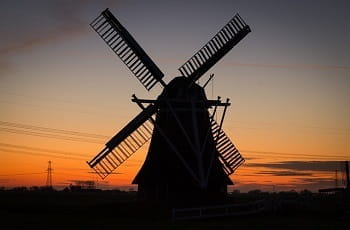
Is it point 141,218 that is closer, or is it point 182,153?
point 141,218

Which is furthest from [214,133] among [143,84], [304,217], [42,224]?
[42,224]

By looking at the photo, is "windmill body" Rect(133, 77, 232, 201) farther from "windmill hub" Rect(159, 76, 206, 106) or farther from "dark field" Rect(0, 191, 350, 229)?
"dark field" Rect(0, 191, 350, 229)

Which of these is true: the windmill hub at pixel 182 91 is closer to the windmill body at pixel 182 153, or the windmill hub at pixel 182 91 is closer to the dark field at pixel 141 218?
the windmill body at pixel 182 153

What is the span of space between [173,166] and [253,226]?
24.0 feet

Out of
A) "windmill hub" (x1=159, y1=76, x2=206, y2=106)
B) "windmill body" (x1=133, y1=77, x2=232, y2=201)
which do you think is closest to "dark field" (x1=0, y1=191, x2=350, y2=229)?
"windmill body" (x1=133, y1=77, x2=232, y2=201)

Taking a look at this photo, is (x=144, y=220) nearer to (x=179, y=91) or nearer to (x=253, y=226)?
(x=253, y=226)

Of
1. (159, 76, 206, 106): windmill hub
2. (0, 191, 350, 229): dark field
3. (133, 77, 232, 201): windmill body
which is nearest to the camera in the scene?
(0, 191, 350, 229): dark field

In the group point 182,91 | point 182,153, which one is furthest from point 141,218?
point 182,91

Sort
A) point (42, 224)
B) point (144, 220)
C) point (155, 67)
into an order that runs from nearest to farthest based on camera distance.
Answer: point (42, 224)
point (144, 220)
point (155, 67)

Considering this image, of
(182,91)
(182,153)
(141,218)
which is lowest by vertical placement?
(141,218)

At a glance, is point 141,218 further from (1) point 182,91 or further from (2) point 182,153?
(1) point 182,91

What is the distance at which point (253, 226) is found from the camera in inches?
1062

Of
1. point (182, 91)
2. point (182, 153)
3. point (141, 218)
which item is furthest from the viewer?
point (182, 91)

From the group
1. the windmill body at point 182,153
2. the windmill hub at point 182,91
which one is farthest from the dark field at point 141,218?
the windmill hub at point 182,91
